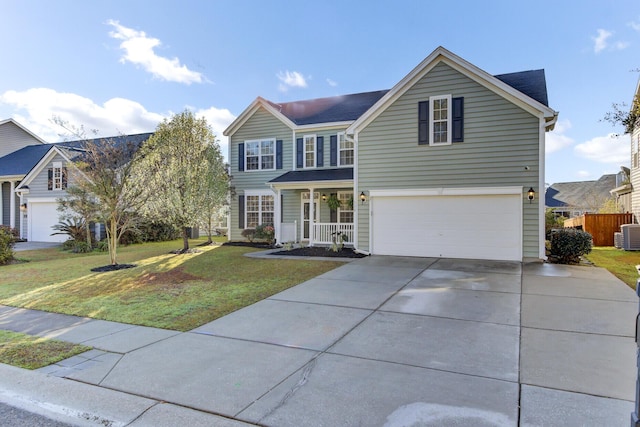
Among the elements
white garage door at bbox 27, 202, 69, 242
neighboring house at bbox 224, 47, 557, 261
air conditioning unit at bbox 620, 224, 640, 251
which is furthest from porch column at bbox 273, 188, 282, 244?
air conditioning unit at bbox 620, 224, 640, 251

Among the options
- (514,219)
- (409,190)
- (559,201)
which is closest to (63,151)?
(409,190)

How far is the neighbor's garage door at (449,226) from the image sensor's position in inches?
452

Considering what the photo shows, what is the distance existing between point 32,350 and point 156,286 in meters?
3.96

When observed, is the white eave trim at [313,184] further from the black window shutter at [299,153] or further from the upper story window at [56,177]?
the upper story window at [56,177]

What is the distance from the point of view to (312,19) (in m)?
14.8

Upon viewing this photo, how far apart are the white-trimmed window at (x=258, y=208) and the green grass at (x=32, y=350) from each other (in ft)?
43.0

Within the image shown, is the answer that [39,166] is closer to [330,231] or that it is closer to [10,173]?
[10,173]

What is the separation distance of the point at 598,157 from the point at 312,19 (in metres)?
37.5

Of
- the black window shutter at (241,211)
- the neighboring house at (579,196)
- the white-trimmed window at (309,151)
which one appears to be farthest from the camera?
the neighboring house at (579,196)

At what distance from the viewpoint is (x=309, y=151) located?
17.4 meters

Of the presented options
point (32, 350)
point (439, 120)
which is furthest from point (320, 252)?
point (32, 350)

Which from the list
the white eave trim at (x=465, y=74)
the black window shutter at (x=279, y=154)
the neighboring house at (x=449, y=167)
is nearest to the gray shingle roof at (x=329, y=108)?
the black window shutter at (x=279, y=154)

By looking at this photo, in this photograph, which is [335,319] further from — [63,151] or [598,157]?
[598,157]

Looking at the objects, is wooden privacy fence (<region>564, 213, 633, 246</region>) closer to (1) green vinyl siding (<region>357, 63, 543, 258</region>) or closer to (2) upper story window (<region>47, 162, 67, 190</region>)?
(1) green vinyl siding (<region>357, 63, 543, 258</region>)
